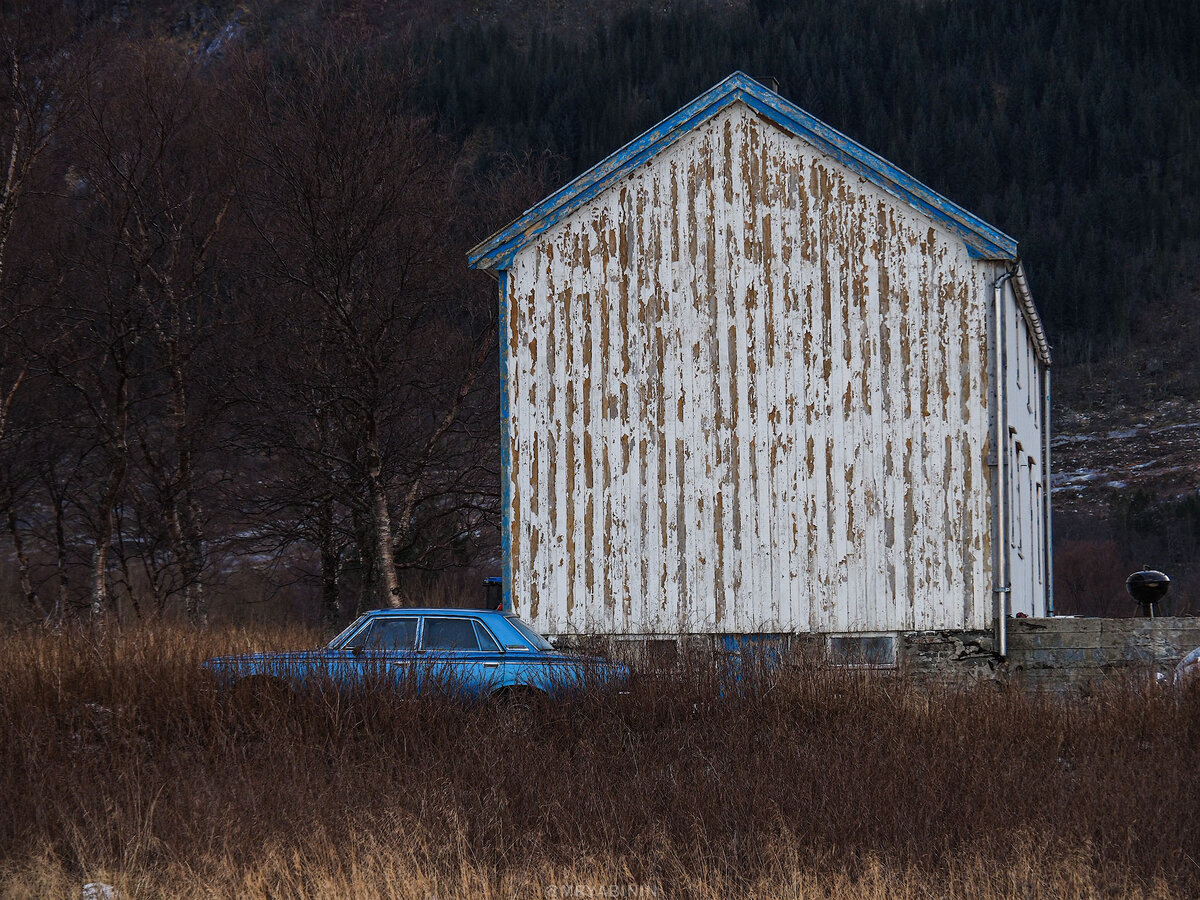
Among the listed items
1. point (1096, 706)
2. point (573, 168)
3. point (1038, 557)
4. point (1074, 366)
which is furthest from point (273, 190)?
point (1074, 366)

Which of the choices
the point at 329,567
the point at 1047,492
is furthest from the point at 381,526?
the point at 1047,492

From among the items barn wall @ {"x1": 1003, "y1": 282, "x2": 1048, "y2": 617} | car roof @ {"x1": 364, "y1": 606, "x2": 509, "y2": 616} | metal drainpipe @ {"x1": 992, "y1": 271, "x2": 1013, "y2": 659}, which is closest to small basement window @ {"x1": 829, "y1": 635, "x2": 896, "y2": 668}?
metal drainpipe @ {"x1": 992, "y1": 271, "x2": 1013, "y2": 659}

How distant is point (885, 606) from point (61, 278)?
16994 millimetres

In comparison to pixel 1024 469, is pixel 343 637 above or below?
below

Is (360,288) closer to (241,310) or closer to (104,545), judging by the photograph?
(241,310)

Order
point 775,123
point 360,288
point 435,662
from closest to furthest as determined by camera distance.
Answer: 1. point 435,662
2. point 775,123
3. point 360,288

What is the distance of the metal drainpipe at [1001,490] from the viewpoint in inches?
623

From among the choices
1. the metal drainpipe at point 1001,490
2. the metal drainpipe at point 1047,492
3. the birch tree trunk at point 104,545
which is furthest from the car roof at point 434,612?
the metal drainpipe at point 1047,492

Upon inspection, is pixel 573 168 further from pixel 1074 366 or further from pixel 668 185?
pixel 668 185

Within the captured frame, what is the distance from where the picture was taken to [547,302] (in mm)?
17156

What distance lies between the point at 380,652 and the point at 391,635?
26 cm

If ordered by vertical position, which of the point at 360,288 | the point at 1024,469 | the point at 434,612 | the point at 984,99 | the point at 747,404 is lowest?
the point at 434,612

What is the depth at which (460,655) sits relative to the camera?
42.1ft

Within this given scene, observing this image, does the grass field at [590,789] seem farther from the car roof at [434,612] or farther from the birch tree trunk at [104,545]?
the birch tree trunk at [104,545]
